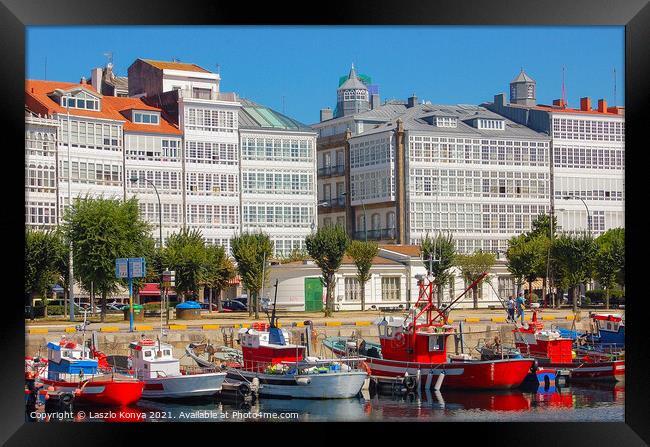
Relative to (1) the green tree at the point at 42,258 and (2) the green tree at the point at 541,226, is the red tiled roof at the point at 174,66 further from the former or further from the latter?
(2) the green tree at the point at 541,226

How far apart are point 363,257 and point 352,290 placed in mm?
1914

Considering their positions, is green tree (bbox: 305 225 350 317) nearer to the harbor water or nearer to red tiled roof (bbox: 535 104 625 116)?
red tiled roof (bbox: 535 104 625 116)

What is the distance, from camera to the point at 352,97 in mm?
44094

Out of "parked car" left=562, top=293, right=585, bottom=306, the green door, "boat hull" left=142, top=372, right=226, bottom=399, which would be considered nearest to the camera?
"boat hull" left=142, top=372, right=226, bottom=399

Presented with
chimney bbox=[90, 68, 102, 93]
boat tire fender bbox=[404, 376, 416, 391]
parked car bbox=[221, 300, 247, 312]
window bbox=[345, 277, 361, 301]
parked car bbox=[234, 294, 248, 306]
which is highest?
chimney bbox=[90, 68, 102, 93]

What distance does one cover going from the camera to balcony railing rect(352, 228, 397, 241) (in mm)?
48250

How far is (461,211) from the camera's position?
47.3 meters

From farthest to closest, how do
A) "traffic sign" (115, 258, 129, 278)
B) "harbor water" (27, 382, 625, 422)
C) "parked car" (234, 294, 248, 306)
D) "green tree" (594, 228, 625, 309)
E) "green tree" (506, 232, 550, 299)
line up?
"parked car" (234, 294, 248, 306)
"green tree" (506, 232, 550, 299)
"green tree" (594, 228, 625, 309)
"traffic sign" (115, 258, 129, 278)
"harbor water" (27, 382, 625, 422)

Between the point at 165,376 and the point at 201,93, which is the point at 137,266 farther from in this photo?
the point at 201,93

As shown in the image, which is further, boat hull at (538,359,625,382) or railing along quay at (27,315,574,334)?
boat hull at (538,359,625,382)

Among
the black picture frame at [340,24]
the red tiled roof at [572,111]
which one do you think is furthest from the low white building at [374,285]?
the black picture frame at [340,24]

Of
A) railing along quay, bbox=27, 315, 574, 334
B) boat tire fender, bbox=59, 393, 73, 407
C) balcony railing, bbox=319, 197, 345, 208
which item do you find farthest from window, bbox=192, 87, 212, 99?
boat tire fender, bbox=59, 393, 73, 407

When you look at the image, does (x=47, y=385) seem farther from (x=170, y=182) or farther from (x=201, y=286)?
(x=170, y=182)

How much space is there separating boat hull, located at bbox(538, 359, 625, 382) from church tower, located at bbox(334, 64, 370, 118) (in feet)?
44.2
